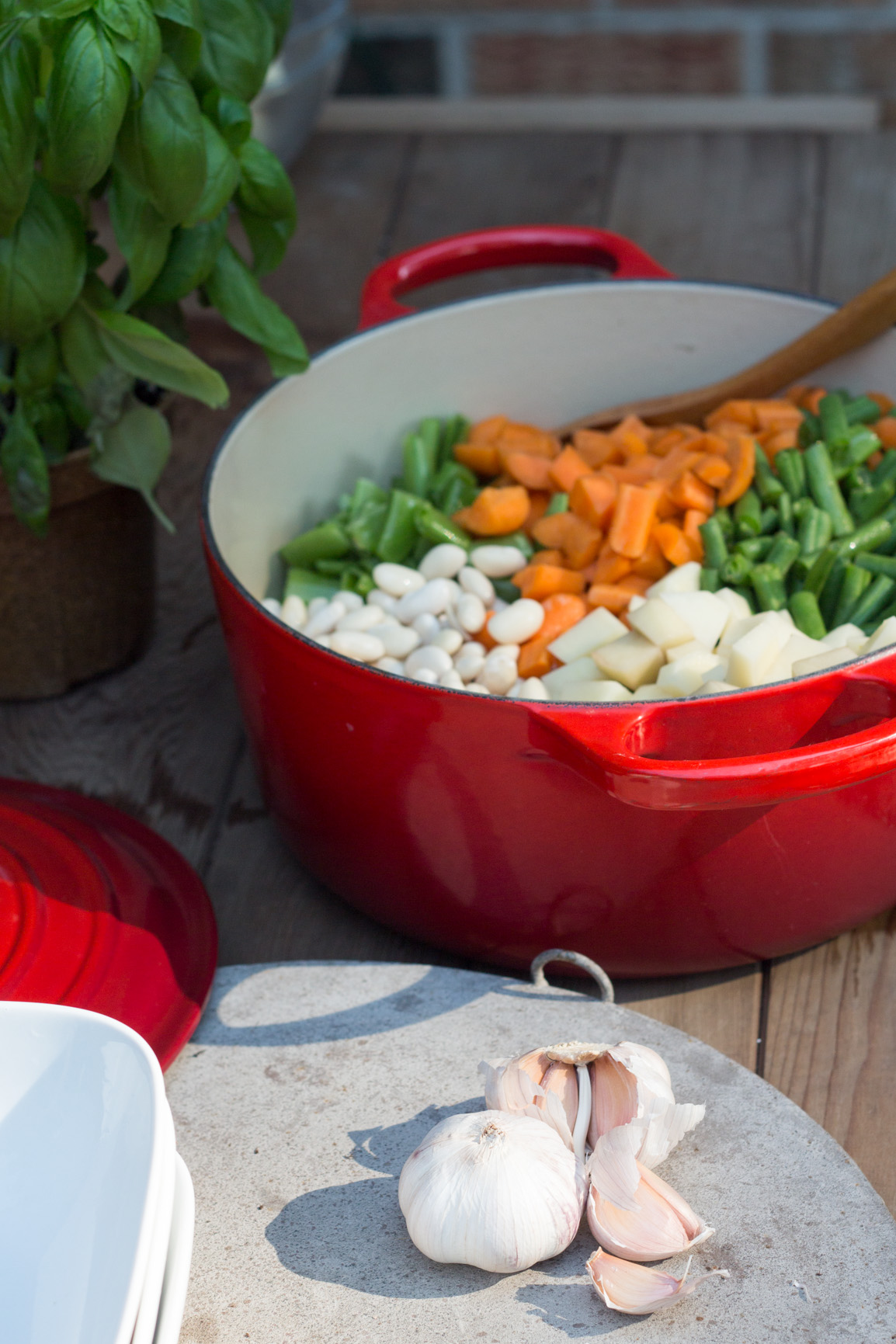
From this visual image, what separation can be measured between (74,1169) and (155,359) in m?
0.55

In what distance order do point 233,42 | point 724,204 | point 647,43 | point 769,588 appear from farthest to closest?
point 647,43 < point 724,204 < point 769,588 < point 233,42

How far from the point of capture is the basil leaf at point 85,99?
771 millimetres

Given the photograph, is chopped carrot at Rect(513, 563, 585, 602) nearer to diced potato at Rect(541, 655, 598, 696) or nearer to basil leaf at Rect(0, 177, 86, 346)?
diced potato at Rect(541, 655, 598, 696)

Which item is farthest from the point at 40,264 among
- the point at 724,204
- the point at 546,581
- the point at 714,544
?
the point at 724,204

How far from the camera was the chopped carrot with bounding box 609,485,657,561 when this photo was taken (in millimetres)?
1088

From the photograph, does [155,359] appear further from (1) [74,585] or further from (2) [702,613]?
(2) [702,613]

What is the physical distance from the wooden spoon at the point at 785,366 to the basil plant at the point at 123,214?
367 millimetres

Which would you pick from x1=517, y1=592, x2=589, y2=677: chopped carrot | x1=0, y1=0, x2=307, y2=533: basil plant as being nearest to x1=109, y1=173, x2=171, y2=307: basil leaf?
x1=0, y1=0, x2=307, y2=533: basil plant

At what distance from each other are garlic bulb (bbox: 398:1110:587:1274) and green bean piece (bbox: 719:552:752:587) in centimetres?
Result: 50

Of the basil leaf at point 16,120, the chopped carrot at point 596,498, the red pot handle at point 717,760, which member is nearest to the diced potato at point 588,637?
the chopped carrot at point 596,498

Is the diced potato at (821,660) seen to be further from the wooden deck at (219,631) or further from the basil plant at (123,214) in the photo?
the basil plant at (123,214)

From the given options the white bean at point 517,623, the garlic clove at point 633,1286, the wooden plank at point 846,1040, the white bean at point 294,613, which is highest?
the white bean at point 517,623

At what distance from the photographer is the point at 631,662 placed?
97 cm

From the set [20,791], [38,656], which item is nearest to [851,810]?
[20,791]
